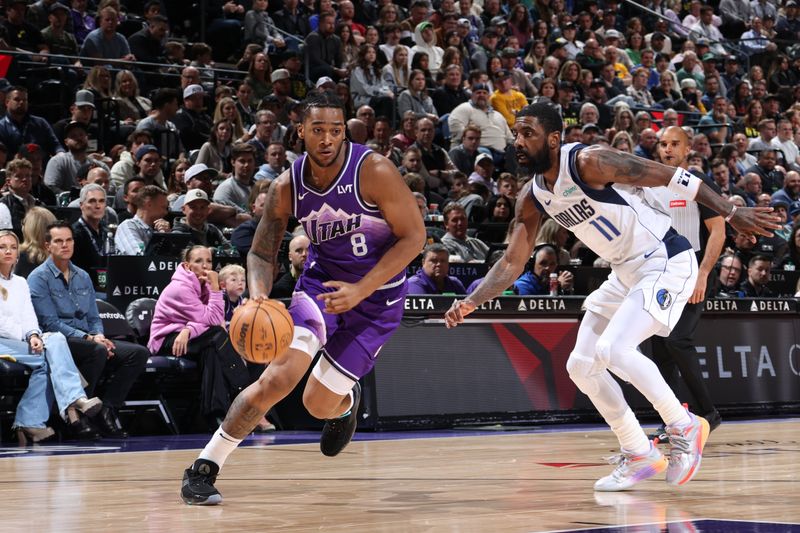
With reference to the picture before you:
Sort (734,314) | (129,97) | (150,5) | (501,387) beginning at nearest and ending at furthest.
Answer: (501,387) → (734,314) → (129,97) → (150,5)

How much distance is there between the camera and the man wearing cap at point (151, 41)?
16.0m

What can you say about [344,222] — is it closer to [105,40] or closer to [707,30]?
[105,40]

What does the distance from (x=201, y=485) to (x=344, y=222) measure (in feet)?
4.82

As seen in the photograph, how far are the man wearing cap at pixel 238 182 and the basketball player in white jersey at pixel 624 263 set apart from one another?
21.7ft

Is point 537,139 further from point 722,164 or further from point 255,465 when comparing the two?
point 722,164

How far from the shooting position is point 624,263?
22.2ft

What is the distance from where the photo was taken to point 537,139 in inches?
258

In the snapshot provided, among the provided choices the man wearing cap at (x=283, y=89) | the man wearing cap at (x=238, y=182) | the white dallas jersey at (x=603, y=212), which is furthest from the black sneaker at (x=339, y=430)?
the man wearing cap at (x=283, y=89)

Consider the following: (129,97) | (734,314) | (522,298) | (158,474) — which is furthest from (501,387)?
(129,97)

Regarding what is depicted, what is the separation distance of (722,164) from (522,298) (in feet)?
24.1

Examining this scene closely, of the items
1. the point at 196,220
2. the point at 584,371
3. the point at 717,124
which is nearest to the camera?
the point at 584,371

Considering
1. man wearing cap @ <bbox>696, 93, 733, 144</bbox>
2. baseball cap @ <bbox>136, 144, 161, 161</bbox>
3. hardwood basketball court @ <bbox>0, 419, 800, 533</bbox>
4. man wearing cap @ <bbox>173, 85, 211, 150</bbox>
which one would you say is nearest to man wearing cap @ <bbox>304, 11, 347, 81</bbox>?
man wearing cap @ <bbox>173, 85, 211, 150</bbox>

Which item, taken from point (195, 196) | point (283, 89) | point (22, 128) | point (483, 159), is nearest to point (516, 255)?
point (195, 196)

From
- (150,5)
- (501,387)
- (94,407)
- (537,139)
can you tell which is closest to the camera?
(537,139)
